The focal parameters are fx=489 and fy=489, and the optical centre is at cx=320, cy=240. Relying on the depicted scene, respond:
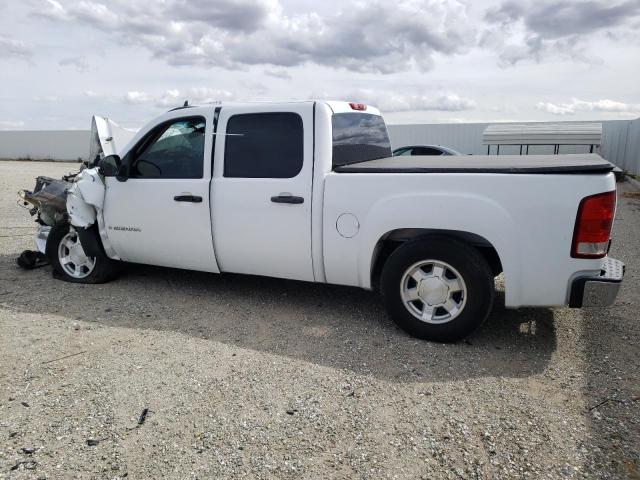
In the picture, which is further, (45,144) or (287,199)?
(45,144)

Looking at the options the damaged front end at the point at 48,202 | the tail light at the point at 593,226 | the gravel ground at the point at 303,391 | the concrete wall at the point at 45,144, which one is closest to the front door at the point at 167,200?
the gravel ground at the point at 303,391

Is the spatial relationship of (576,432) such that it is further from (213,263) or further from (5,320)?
(5,320)

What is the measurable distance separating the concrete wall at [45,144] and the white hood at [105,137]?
34.7 meters

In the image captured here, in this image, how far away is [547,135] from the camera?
18.8 metres

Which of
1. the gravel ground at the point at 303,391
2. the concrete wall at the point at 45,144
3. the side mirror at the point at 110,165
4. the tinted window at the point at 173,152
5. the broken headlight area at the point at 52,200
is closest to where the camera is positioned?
the gravel ground at the point at 303,391

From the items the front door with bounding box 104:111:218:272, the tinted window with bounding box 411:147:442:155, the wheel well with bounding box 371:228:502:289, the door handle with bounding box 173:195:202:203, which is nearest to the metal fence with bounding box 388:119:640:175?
the tinted window with bounding box 411:147:442:155

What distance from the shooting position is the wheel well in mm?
3752

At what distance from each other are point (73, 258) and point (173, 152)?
1.89m

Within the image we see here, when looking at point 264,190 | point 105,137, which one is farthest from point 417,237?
point 105,137

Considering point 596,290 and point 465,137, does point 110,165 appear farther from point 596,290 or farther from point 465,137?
point 465,137

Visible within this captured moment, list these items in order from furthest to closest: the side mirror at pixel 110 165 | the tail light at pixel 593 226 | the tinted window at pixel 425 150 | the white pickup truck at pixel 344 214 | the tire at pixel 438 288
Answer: the tinted window at pixel 425 150
the side mirror at pixel 110 165
the tire at pixel 438 288
the white pickup truck at pixel 344 214
the tail light at pixel 593 226

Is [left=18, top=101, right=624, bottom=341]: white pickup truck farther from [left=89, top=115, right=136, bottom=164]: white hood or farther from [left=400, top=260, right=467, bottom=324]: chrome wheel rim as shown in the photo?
[left=89, top=115, right=136, bottom=164]: white hood

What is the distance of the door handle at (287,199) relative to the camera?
413cm

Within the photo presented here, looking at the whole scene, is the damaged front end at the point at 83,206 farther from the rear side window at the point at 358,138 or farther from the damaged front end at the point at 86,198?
the rear side window at the point at 358,138
